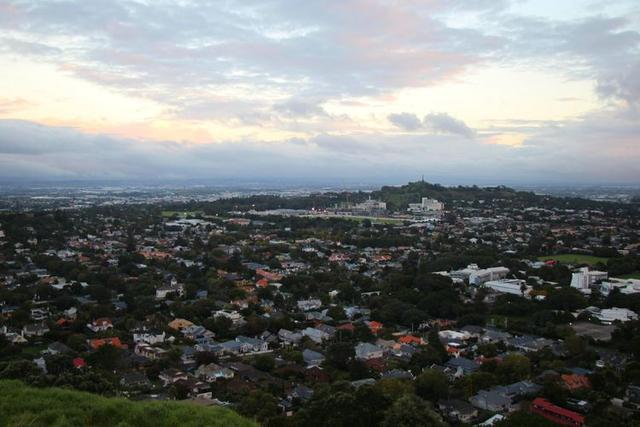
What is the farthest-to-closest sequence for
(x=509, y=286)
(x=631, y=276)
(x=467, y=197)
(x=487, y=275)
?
(x=467, y=197), (x=631, y=276), (x=487, y=275), (x=509, y=286)

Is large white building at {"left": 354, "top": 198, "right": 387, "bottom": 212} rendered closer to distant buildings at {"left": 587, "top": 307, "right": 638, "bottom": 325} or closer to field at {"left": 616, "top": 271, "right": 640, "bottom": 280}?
field at {"left": 616, "top": 271, "right": 640, "bottom": 280}

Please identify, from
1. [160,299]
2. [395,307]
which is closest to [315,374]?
[395,307]

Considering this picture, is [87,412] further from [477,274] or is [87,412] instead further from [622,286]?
[622,286]

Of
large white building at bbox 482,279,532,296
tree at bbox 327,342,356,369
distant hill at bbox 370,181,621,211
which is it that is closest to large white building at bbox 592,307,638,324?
large white building at bbox 482,279,532,296

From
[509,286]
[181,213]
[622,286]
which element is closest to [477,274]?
[509,286]

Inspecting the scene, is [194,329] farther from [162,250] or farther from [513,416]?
[162,250]

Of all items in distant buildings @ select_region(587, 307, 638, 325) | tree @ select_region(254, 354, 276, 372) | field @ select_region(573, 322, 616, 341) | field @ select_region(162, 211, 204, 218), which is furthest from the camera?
field @ select_region(162, 211, 204, 218)

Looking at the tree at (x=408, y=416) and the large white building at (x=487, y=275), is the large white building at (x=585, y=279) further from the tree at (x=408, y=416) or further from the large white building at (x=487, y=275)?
the tree at (x=408, y=416)

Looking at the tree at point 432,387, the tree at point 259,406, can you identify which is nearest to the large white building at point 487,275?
the tree at point 432,387
